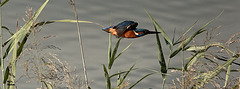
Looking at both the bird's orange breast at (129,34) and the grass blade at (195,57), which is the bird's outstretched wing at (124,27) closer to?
the bird's orange breast at (129,34)

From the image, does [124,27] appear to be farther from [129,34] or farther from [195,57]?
[195,57]

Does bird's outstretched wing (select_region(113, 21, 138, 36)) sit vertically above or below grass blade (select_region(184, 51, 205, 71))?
above

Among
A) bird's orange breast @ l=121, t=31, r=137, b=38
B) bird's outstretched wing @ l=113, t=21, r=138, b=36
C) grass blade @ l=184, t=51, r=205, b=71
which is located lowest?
grass blade @ l=184, t=51, r=205, b=71

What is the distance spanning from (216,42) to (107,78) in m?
0.37

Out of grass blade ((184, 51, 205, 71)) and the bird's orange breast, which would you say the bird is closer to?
the bird's orange breast

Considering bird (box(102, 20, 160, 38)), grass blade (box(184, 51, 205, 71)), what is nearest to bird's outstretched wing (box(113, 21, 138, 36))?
bird (box(102, 20, 160, 38))

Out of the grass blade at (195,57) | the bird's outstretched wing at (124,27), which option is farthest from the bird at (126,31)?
the grass blade at (195,57)

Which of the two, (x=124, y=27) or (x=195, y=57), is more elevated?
(x=124, y=27)

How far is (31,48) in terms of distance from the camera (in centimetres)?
87

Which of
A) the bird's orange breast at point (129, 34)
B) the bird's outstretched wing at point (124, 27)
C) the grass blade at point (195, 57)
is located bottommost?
the grass blade at point (195, 57)

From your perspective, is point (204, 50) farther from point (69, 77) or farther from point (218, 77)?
point (69, 77)

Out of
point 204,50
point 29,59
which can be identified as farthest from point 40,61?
point 204,50

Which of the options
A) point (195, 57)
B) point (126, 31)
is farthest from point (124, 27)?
point (195, 57)

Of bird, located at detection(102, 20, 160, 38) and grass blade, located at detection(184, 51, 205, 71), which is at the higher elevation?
bird, located at detection(102, 20, 160, 38)
